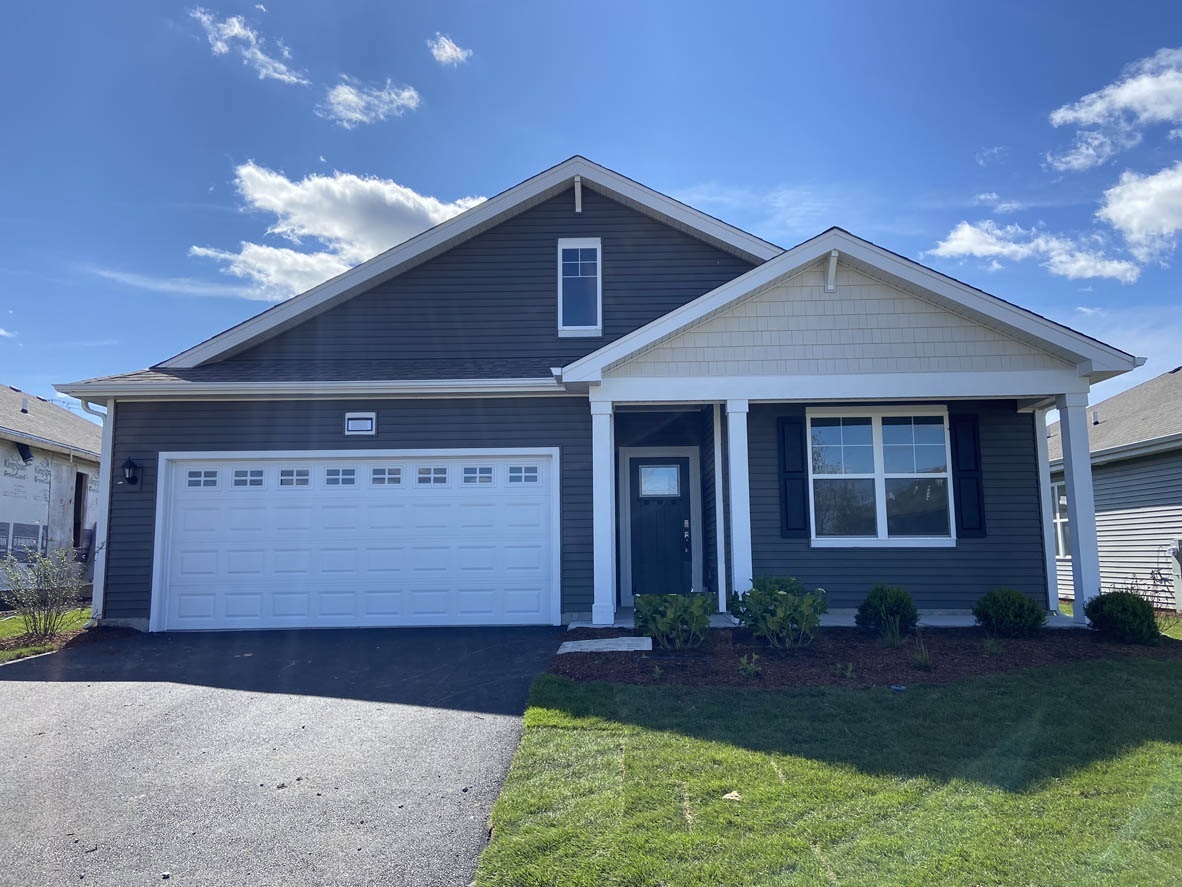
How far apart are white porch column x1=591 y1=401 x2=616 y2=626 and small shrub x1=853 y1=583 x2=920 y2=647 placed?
291 cm

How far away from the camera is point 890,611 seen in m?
8.23

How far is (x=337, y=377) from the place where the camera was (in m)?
10.2

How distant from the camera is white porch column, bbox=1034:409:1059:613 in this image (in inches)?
385

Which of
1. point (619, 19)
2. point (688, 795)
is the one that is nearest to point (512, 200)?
point (619, 19)

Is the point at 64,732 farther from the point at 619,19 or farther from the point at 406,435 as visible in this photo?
the point at 619,19

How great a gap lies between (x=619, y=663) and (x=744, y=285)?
449cm

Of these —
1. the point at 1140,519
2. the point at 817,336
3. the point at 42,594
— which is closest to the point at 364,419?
the point at 42,594

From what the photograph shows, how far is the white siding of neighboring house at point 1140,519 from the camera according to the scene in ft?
41.6

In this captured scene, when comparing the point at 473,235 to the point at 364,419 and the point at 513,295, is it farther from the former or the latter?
the point at 364,419

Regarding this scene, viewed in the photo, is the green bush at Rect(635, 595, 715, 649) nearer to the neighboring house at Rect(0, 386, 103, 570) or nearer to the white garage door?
the white garage door

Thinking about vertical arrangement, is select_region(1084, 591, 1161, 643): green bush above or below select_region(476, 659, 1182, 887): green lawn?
above

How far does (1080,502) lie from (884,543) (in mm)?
2228

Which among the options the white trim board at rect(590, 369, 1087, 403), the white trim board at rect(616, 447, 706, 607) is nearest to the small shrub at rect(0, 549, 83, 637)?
the white trim board at rect(590, 369, 1087, 403)

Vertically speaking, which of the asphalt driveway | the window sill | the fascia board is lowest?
the asphalt driveway
